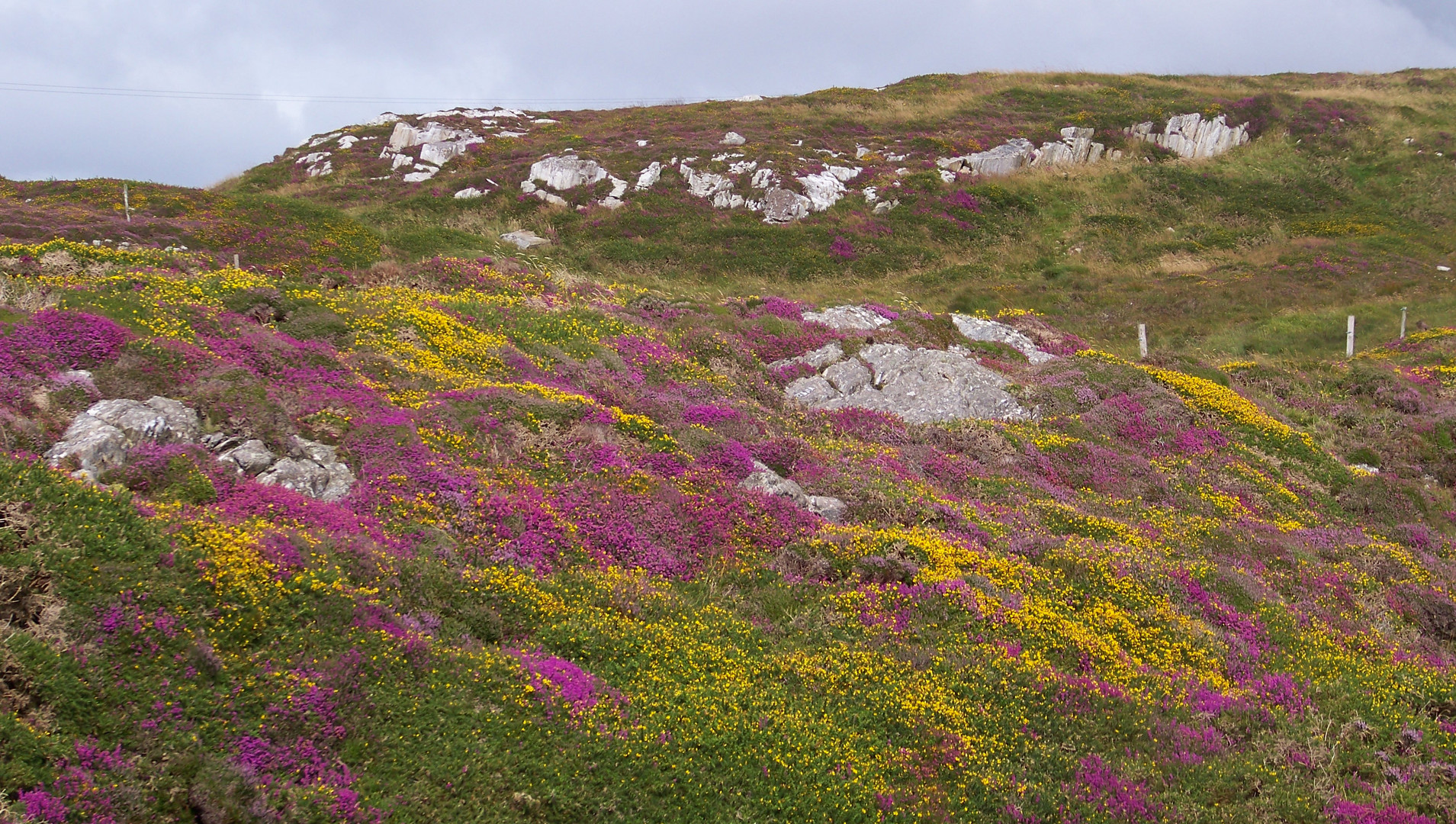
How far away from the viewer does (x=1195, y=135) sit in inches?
2672

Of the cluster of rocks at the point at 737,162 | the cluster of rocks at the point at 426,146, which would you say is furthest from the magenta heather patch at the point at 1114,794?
the cluster of rocks at the point at 426,146

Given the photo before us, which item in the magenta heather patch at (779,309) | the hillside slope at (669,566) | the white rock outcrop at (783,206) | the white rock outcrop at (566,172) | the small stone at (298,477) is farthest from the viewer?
the white rock outcrop at (566,172)

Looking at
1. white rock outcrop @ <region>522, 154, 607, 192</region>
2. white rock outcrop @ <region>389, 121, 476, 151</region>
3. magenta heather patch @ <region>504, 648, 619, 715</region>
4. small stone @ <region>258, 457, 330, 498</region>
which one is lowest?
magenta heather patch @ <region>504, 648, 619, 715</region>

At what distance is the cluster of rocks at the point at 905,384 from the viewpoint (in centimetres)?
2472

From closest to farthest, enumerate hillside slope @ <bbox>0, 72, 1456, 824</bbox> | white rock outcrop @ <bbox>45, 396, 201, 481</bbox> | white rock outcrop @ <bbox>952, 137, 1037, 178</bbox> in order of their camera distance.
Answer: hillside slope @ <bbox>0, 72, 1456, 824</bbox>
white rock outcrop @ <bbox>45, 396, 201, 481</bbox>
white rock outcrop @ <bbox>952, 137, 1037, 178</bbox>

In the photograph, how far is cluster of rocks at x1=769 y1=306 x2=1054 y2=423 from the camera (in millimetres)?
24719

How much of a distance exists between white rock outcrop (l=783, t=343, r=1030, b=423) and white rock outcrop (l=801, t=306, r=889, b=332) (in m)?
3.13

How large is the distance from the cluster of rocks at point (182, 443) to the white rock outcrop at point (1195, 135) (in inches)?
2839

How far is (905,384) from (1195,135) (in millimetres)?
58397

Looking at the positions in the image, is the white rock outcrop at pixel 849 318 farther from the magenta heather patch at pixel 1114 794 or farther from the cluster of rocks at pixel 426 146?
the cluster of rocks at pixel 426 146

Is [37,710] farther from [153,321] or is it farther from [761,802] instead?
[153,321]

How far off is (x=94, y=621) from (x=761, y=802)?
7.11 metres

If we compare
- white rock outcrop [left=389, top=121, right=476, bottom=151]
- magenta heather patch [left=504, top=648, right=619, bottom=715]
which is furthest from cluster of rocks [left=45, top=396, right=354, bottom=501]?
white rock outcrop [left=389, top=121, right=476, bottom=151]

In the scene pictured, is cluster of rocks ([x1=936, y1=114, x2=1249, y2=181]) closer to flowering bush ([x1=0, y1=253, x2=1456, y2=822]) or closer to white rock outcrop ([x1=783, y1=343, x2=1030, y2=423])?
white rock outcrop ([x1=783, y1=343, x2=1030, y2=423])
